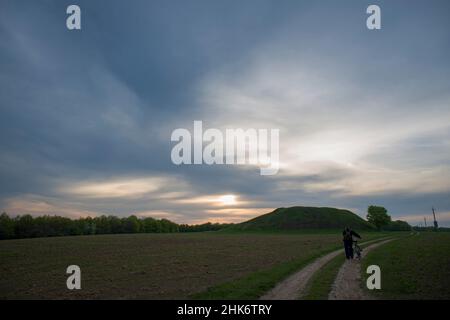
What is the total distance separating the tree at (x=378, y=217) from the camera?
165 m

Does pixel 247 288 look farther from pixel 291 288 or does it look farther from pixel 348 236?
pixel 348 236

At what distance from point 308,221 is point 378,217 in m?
35.9

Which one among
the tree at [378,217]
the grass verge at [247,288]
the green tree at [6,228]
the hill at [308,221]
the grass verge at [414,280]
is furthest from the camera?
the hill at [308,221]

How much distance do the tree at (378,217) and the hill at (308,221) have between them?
15.2ft

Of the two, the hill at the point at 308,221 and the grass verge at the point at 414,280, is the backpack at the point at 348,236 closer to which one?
the grass verge at the point at 414,280

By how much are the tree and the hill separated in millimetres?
4634

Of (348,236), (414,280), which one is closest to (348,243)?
(348,236)


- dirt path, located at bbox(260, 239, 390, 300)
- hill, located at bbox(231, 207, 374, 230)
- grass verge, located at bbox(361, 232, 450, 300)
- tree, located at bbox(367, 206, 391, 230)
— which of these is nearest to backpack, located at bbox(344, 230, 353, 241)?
grass verge, located at bbox(361, 232, 450, 300)

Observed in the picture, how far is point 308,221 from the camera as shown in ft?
563

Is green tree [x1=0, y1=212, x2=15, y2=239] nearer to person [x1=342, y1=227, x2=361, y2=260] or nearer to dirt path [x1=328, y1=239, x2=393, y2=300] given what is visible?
person [x1=342, y1=227, x2=361, y2=260]

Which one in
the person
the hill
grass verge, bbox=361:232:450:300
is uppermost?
the person

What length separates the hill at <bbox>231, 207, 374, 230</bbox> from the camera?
16550 cm

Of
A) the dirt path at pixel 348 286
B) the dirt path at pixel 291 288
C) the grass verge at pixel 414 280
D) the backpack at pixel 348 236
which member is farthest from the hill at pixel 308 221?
the dirt path at pixel 291 288

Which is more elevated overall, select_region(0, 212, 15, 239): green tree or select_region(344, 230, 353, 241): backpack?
select_region(344, 230, 353, 241): backpack
